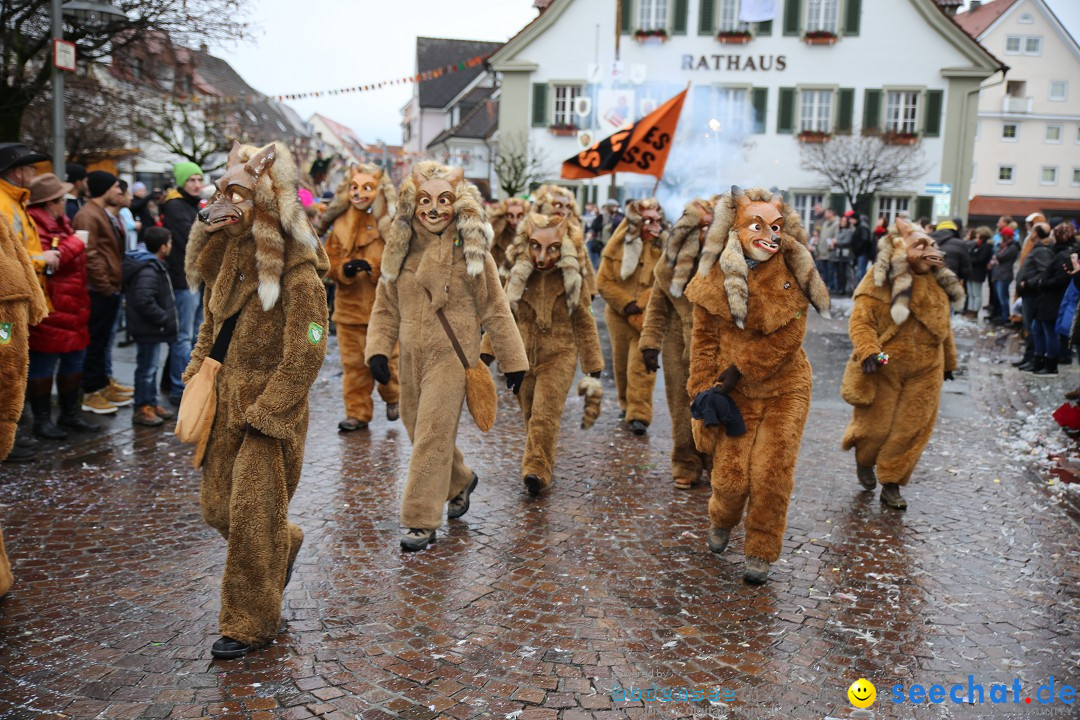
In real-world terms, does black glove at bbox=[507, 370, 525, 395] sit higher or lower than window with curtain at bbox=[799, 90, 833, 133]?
lower

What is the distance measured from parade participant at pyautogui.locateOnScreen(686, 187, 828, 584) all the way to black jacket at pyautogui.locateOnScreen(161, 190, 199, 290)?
5608mm

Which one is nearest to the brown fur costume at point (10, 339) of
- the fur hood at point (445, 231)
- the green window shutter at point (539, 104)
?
the fur hood at point (445, 231)

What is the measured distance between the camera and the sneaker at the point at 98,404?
8.82 meters

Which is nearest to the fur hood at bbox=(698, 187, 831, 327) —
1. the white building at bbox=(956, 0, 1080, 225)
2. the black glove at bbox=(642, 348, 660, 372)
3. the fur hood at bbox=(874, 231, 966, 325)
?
the fur hood at bbox=(874, 231, 966, 325)

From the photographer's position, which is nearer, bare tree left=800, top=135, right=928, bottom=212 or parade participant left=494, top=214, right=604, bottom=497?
parade participant left=494, top=214, right=604, bottom=497

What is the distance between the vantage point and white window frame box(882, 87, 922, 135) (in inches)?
1293

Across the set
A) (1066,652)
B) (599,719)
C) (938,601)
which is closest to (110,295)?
(599,719)

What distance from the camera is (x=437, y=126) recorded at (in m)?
61.9

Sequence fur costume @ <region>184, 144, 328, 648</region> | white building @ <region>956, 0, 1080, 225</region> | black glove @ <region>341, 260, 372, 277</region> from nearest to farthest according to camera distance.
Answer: fur costume @ <region>184, 144, 328, 648</region>, black glove @ <region>341, 260, 372, 277</region>, white building @ <region>956, 0, 1080, 225</region>

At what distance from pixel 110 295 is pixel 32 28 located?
13.8 meters

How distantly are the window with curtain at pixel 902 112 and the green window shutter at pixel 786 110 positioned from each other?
3329 millimetres

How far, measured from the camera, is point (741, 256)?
530cm

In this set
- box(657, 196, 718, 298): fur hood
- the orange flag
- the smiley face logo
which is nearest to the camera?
the smiley face logo

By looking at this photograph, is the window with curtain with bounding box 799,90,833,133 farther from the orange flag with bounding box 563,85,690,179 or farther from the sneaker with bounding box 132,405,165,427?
the sneaker with bounding box 132,405,165,427
